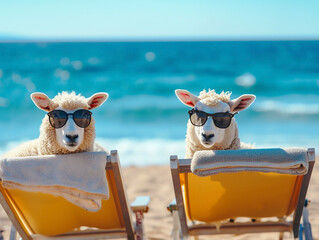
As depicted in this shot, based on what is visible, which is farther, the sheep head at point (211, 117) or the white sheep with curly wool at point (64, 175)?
the sheep head at point (211, 117)

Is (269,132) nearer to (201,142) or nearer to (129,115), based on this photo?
(129,115)

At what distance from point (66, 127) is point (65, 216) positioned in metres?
0.56

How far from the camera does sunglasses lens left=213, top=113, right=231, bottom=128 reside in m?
2.94

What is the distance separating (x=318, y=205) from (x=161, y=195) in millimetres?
1761

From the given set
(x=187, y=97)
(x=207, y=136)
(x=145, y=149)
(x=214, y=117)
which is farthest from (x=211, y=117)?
(x=145, y=149)

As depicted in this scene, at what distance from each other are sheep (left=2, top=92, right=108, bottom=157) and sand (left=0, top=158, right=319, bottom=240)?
1279 mm

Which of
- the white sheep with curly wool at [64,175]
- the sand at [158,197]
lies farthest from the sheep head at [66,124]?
the sand at [158,197]

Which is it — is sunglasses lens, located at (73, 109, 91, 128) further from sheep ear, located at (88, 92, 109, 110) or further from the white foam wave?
the white foam wave

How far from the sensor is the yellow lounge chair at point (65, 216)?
2.62 m

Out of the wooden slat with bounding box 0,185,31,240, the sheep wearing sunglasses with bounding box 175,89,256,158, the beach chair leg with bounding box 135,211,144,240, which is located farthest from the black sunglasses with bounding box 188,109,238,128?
the wooden slat with bounding box 0,185,31,240

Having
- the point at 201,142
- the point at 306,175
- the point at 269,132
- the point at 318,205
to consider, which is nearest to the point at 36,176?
the point at 201,142

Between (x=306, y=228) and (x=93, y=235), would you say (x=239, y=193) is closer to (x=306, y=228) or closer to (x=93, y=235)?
(x=306, y=228)

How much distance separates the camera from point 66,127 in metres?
2.87

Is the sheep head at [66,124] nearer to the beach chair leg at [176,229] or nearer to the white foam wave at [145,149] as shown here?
the beach chair leg at [176,229]
